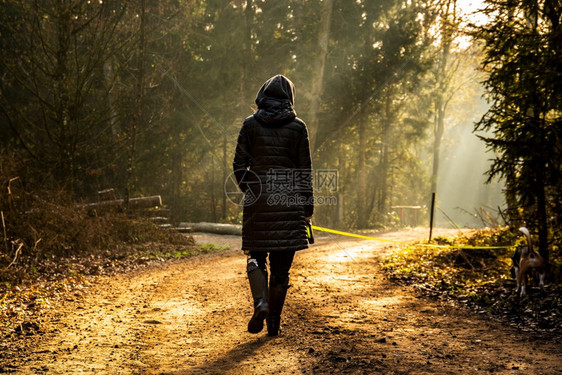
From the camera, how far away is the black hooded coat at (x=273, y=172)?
5.24 meters

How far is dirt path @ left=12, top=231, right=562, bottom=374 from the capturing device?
14.4 feet

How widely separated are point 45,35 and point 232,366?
47.3 ft

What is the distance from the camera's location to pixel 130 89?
2045 centimetres

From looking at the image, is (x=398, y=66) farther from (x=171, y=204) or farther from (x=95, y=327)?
(x=95, y=327)

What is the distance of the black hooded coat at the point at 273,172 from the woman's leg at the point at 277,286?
19 cm

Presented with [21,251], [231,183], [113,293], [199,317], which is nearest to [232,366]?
[199,317]

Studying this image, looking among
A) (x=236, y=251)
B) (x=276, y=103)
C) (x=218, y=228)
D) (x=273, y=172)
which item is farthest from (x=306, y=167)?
(x=218, y=228)

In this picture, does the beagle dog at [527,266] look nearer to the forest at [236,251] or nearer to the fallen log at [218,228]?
the forest at [236,251]

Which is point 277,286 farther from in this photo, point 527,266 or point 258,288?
point 527,266

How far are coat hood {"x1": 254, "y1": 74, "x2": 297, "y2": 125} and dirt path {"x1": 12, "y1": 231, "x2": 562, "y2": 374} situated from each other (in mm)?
2300

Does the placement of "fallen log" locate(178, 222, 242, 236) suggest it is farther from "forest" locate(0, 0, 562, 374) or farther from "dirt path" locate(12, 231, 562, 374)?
"dirt path" locate(12, 231, 562, 374)

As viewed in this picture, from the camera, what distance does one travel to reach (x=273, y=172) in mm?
5258

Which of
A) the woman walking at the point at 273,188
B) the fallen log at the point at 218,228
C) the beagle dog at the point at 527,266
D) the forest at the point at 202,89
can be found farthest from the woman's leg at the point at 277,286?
the fallen log at the point at 218,228

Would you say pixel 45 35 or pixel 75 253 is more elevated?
pixel 45 35
